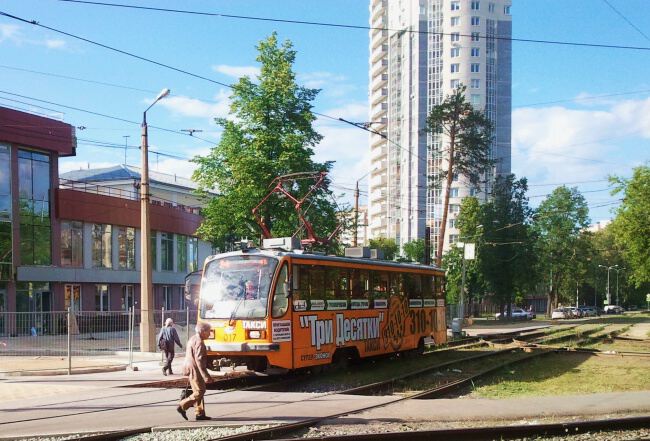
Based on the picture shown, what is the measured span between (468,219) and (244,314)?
5478 centimetres

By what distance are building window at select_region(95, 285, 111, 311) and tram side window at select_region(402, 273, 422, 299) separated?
78.1 feet

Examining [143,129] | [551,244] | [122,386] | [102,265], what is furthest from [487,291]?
[122,386]

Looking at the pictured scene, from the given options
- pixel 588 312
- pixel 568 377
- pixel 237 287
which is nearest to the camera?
pixel 237 287

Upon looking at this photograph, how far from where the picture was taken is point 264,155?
3231 centimetres

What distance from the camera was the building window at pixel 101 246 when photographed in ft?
136

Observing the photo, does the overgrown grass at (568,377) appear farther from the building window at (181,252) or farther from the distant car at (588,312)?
the distant car at (588,312)

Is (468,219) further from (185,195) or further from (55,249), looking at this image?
(55,249)

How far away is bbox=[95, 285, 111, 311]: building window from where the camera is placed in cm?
4138

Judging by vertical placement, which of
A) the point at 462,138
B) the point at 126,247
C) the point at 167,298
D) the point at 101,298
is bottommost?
the point at 167,298

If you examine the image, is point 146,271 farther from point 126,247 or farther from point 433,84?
point 433,84

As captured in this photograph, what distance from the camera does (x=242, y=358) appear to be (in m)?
16.5

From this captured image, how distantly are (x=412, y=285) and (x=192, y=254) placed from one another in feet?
107

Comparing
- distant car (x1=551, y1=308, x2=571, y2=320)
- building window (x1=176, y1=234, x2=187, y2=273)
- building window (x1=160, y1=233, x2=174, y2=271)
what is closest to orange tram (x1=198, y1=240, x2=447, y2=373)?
building window (x1=160, y1=233, x2=174, y2=271)

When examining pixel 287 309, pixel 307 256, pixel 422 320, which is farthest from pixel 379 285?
pixel 287 309
